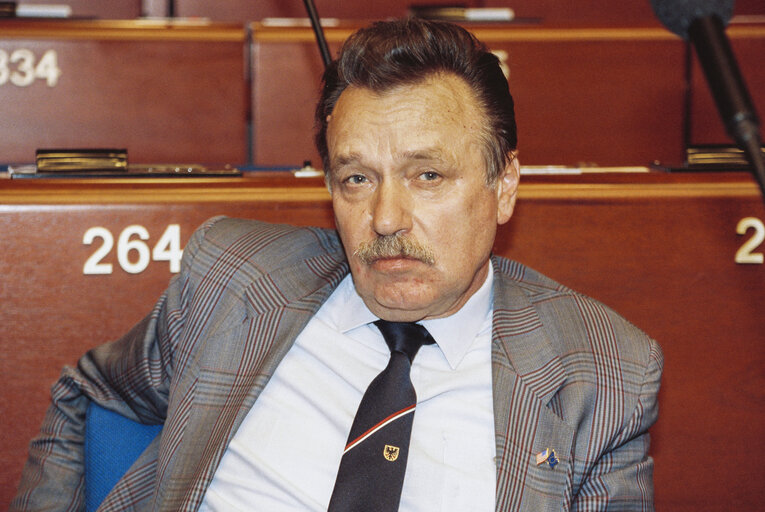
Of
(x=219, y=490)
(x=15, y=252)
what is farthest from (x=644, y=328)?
(x=15, y=252)

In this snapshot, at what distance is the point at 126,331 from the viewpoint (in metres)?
1.51

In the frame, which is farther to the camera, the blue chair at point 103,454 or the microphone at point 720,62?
the blue chair at point 103,454

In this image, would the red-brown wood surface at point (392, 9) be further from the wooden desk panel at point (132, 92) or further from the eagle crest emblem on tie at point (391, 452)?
the eagle crest emblem on tie at point (391, 452)

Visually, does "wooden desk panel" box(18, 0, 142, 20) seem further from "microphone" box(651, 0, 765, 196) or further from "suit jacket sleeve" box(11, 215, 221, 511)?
"microphone" box(651, 0, 765, 196)

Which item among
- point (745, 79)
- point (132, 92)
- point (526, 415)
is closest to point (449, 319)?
point (526, 415)

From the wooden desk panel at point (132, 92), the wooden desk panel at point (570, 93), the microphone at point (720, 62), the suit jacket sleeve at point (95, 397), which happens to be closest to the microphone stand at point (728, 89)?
the microphone at point (720, 62)

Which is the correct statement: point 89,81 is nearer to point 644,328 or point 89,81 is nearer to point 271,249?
point 271,249

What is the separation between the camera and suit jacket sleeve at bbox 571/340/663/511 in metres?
1.22

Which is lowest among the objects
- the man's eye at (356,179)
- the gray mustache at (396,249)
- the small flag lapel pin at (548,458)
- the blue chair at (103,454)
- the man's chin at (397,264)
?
the blue chair at (103,454)

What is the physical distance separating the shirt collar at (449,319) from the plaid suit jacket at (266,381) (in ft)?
0.08

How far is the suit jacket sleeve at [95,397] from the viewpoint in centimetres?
131

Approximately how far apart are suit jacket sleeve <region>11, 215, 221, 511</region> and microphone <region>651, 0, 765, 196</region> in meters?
0.86

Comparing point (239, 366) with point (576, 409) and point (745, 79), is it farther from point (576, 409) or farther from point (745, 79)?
point (745, 79)

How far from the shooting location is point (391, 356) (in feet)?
4.29
